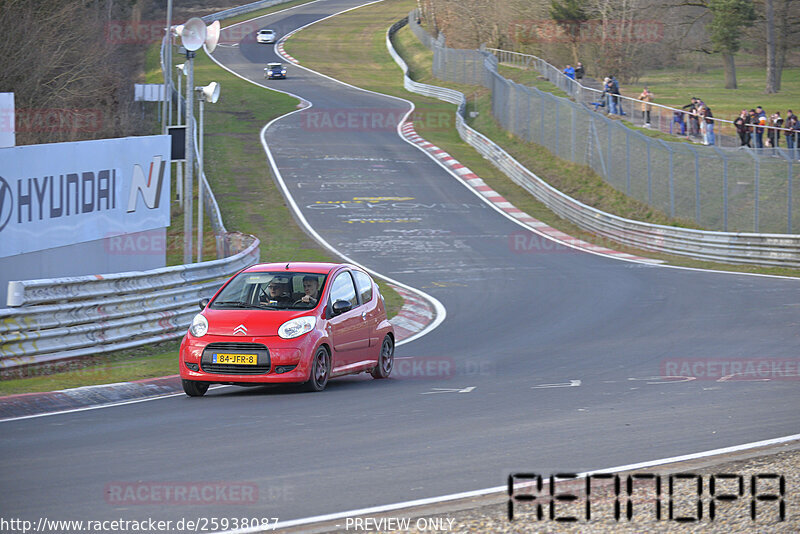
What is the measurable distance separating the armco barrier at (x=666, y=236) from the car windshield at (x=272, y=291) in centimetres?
1806

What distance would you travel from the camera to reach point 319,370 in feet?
39.6

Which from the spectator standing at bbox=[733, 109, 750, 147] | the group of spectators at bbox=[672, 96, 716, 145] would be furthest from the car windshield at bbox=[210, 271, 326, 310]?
the group of spectators at bbox=[672, 96, 716, 145]

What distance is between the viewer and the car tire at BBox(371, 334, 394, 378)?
1370cm

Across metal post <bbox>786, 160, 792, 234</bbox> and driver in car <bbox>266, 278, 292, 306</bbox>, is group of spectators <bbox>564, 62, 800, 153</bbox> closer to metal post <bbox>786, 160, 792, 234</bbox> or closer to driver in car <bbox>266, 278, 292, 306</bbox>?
metal post <bbox>786, 160, 792, 234</bbox>

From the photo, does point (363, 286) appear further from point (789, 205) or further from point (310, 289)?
point (789, 205)

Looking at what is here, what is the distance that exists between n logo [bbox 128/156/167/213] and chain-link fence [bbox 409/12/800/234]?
16631mm

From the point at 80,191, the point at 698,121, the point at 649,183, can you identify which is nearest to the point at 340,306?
the point at 80,191

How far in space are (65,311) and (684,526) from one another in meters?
9.67

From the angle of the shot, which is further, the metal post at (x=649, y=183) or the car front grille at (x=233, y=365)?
the metal post at (x=649, y=183)

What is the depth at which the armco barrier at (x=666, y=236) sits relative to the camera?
89.4ft

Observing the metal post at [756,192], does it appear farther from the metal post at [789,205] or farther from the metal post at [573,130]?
the metal post at [573,130]

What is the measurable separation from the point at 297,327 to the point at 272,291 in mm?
1004

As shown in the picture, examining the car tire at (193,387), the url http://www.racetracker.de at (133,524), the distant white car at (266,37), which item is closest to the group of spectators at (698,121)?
the car tire at (193,387)

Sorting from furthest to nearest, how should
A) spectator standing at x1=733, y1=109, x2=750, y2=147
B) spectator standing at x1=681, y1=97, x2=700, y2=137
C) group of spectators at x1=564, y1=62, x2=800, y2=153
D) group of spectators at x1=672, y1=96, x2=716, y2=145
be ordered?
1. spectator standing at x1=681, y1=97, x2=700, y2=137
2. group of spectators at x1=672, y1=96, x2=716, y2=145
3. spectator standing at x1=733, y1=109, x2=750, y2=147
4. group of spectators at x1=564, y1=62, x2=800, y2=153
